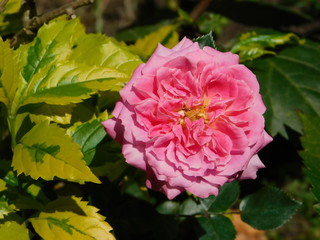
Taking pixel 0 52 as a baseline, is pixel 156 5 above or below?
below

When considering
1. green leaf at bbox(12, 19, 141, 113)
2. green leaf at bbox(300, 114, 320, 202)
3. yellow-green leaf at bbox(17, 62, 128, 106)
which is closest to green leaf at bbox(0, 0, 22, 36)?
green leaf at bbox(12, 19, 141, 113)

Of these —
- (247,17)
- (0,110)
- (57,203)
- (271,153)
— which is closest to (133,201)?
(57,203)

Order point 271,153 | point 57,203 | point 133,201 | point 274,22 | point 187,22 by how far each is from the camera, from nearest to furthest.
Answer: point 57,203 → point 133,201 → point 187,22 → point 274,22 → point 271,153

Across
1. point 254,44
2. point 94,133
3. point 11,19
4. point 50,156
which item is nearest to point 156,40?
point 254,44

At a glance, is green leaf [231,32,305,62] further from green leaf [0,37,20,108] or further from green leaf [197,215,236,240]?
green leaf [0,37,20,108]

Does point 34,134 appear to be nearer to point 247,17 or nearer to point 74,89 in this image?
point 74,89
